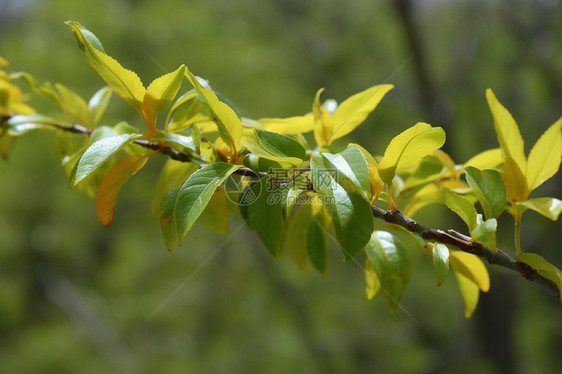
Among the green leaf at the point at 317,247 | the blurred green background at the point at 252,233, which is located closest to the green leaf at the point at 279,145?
the green leaf at the point at 317,247

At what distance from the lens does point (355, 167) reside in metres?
0.26

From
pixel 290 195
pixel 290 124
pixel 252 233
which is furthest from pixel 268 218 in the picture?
pixel 252 233

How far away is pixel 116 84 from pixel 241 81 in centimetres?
265

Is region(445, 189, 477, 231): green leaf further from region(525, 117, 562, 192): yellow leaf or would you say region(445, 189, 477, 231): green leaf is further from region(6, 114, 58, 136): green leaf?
region(6, 114, 58, 136): green leaf

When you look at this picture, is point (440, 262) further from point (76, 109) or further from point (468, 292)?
point (76, 109)

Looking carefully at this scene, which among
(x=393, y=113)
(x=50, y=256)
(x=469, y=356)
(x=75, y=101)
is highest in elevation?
(x=75, y=101)

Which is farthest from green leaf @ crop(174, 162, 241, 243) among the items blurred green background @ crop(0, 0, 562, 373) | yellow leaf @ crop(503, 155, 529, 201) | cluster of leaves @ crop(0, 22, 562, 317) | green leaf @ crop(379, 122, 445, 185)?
blurred green background @ crop(0, 0, 562, 373)

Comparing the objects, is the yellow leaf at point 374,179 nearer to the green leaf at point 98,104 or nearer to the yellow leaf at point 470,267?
the yellow leaf at point 470,267

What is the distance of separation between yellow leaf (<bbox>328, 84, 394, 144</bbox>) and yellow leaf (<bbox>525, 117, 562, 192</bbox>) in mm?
124

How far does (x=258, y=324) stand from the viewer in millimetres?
3092

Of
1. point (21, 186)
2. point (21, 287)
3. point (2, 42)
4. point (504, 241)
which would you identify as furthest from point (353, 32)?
point (21, 287)

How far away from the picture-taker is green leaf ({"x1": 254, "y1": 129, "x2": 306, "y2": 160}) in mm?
298

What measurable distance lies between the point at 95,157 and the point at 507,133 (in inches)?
11.6

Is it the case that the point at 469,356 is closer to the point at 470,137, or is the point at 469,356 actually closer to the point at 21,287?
the point at 470,137
